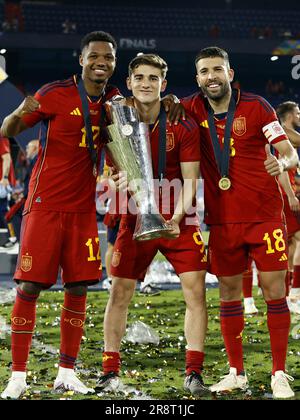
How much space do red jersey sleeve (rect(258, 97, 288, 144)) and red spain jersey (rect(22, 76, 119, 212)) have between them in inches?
33.5

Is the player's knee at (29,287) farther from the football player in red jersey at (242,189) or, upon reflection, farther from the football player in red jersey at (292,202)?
the football player in red jersey at (292,202)

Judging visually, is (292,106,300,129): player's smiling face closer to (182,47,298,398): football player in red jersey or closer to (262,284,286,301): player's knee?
(182,47,298,398): football player in red jersey

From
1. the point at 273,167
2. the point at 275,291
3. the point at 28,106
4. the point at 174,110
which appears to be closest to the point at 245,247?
the point at 275,291

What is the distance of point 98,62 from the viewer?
378 centimetres

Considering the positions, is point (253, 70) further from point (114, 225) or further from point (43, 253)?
point (43, 253)

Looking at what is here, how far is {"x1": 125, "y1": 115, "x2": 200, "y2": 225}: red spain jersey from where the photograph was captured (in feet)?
12.6

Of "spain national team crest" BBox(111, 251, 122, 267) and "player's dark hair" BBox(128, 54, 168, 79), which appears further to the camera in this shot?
"spain national team crest" BBox(111, 251, 122, 267)

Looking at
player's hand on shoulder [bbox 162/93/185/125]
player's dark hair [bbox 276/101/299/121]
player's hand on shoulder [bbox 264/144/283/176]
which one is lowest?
player's hand on shoulder [bbox 264/144/283/176]

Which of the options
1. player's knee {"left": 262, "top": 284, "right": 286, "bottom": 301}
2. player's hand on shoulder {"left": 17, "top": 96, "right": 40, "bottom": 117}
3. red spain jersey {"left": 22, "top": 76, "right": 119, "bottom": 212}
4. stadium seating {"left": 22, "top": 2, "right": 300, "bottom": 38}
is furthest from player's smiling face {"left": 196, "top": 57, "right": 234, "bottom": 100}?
stadium seating {"left": 22, "top": 2, "right": 300, "bottom": 38}

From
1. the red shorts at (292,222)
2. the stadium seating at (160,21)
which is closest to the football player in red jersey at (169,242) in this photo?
the red shorts at (292,222)

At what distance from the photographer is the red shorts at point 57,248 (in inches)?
147

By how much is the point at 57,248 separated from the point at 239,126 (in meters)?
1.09

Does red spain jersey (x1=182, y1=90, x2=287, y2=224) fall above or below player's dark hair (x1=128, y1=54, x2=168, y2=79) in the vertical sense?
below

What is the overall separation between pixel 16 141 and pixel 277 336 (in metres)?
11.0
